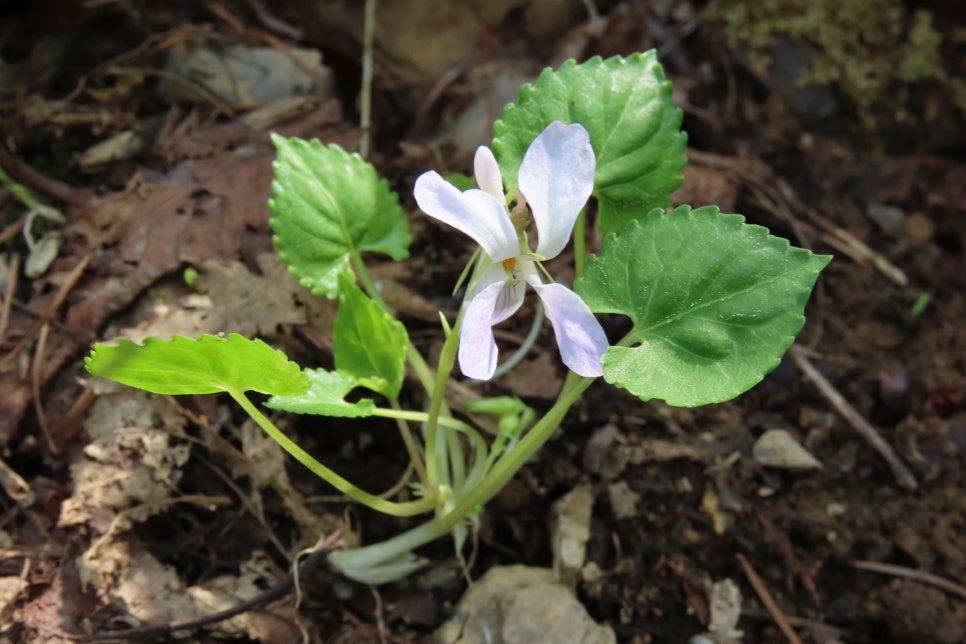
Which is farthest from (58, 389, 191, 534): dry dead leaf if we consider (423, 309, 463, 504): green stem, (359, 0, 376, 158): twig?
(359, 0, 376, 158): twig

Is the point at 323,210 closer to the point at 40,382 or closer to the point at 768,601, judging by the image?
the point at 40,382

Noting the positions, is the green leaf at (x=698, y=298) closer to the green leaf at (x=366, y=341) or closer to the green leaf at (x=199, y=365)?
the green leaf at (x=366, y=341)

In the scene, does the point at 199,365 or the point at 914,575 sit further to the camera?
the point at 914,575

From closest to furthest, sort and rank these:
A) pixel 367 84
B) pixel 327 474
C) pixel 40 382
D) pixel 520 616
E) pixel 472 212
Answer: pixel 472 212
pixel 327 474
pixel 520 616
pixel 40 382
pixel 367 84

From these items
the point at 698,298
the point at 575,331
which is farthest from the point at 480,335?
the point at 698,298

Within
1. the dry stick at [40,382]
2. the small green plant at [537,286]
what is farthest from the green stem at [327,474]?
the dry stick at [40,382]

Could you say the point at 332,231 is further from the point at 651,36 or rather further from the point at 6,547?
the point at 651,36
